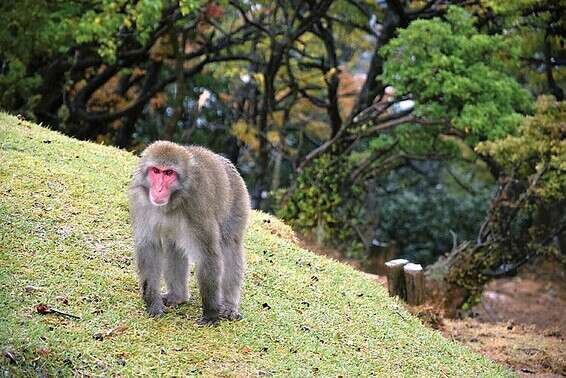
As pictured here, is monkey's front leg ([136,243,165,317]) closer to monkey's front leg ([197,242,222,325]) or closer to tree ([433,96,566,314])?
monkey's front leg ([197,242,222,325])

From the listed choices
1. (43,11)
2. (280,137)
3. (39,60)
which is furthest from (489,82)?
(39,60)

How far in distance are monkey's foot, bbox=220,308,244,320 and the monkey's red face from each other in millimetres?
1312

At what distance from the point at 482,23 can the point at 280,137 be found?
4.87 m

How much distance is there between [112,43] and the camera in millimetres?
14062

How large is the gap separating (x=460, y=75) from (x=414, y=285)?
4.82m

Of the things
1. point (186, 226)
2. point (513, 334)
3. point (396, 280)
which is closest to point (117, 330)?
point (186, 226)

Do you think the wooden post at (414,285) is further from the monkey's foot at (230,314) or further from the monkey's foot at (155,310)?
the monkey's foot at (155,310)

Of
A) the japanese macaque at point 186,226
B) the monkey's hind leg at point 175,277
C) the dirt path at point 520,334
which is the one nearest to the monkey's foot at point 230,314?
the japanese macaque at point 186,226

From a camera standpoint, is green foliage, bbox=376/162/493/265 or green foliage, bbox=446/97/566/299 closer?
green foliage, bbox=446/97/566/299

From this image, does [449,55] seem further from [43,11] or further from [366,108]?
[43,11]

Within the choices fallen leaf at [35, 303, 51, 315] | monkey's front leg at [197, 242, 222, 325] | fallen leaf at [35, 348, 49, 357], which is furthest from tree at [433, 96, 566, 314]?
fallen leaf at [35, 348, 49, 357]

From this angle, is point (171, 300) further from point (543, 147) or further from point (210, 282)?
point (543, 147)

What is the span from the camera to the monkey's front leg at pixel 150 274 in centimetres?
616

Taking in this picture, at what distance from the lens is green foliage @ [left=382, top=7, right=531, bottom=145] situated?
42.4 feet
